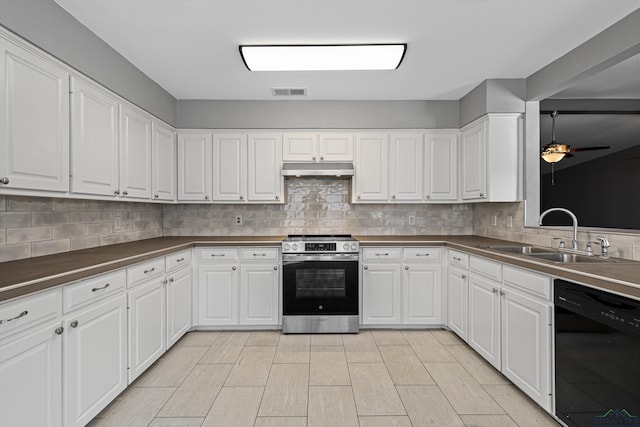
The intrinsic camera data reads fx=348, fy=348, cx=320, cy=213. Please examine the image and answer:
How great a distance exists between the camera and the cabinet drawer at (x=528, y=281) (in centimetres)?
204

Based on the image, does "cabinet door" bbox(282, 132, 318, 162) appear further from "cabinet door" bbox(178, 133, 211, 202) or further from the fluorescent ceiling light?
the fluorescent ceiling light

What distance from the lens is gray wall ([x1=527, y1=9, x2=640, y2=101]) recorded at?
2186 millimetres

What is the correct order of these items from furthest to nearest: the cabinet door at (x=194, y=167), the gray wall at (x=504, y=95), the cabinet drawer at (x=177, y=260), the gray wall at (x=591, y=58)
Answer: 1. the cabinet door at (x=194, y=167)
2. the gray wall at (x=504, y=95)
3. the cabinet drawer at (x=177, y=260)
4. the gray wall at (x=591, y=58)

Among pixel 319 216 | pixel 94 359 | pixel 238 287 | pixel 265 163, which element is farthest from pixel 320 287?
pixel 94 359

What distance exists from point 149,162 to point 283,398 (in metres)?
2.38

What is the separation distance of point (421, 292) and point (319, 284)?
41.4 inches

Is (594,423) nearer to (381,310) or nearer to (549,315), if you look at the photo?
(549,315)

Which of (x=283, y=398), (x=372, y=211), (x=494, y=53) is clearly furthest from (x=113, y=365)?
(x=494, y=53)

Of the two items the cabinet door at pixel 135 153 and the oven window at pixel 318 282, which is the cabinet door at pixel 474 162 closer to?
the oven window at pixel 318 282

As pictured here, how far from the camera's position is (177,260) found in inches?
123

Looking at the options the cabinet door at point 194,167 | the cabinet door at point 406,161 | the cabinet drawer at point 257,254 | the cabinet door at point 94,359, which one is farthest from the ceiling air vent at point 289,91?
the cabinet door at point 94,359

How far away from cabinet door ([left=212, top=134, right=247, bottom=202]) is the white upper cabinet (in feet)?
1.55

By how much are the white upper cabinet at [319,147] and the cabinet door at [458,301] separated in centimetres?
163

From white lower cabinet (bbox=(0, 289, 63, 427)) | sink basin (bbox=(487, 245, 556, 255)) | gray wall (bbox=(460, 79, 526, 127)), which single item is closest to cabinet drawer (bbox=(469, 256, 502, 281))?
sink basin (bbox=(487, 245, 556, 255))
